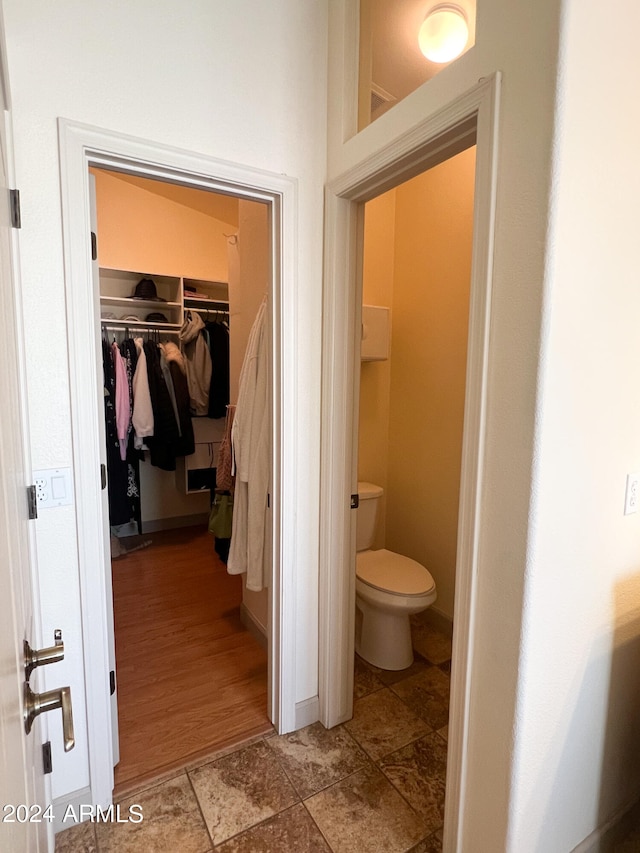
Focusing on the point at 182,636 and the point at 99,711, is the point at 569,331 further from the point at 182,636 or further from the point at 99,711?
the point at 182,636

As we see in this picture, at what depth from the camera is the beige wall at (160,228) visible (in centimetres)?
370

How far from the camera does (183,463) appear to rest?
4004 millimetres

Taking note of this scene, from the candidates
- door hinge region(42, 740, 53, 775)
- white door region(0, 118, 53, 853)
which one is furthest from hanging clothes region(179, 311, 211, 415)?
white door region(0, 118, 53, 853)

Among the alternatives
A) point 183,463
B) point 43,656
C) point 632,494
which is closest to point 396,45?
point 632,494

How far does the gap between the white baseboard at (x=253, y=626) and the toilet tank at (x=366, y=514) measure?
27.5 inches

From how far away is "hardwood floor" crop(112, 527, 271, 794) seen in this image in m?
1.76

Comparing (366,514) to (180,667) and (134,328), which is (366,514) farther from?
(134,328)

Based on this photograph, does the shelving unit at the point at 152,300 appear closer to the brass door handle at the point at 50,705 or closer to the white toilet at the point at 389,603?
the white toilet at the point at 389,603

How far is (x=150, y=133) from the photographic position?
4.57 ft

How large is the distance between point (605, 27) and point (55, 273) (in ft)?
4.94

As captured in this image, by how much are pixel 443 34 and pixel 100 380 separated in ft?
5.16

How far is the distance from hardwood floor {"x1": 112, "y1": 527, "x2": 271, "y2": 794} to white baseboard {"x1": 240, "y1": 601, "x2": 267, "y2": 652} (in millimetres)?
33

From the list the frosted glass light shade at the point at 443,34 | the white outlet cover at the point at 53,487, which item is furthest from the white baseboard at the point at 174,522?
the frosted glass light shade at the point at 443,34

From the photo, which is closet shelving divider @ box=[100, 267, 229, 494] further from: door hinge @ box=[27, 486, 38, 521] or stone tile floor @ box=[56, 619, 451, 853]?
door hinge @ box=[27, 486, 38, 521]
